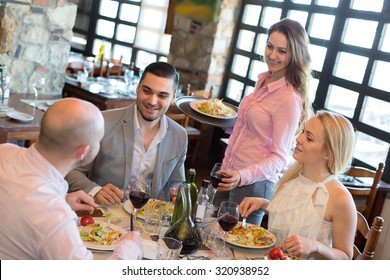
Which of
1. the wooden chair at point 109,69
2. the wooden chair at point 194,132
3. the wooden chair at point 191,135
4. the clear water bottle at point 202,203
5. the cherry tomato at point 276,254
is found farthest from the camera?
the wooden chair at point 109,69

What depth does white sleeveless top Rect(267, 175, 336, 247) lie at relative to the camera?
2.27 meters

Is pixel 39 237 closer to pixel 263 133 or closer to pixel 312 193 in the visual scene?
pixel 312 193

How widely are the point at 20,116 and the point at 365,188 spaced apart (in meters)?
2.49

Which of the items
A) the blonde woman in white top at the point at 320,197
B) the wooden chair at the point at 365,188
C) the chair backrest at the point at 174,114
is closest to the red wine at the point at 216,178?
the blonde woman in white top at the point at 320,197

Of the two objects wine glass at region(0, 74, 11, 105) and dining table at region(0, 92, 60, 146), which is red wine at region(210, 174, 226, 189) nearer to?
dining table at region(0, 92, 60, 146)

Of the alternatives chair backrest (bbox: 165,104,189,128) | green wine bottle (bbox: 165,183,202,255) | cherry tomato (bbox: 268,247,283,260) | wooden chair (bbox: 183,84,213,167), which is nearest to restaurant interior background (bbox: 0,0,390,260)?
wooden chair (bbox: 183,84,213,167)

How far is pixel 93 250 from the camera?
1.83 m

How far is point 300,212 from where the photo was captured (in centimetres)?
232

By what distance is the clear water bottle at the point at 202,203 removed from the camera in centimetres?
220

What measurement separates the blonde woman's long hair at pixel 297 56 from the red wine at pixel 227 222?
976 mm

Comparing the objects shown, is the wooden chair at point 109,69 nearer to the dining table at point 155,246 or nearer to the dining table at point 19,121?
the dining table at point 19,121

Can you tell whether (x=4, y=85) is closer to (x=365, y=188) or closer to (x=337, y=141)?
(x=337, y=141)

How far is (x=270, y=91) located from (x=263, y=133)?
0.72ft
